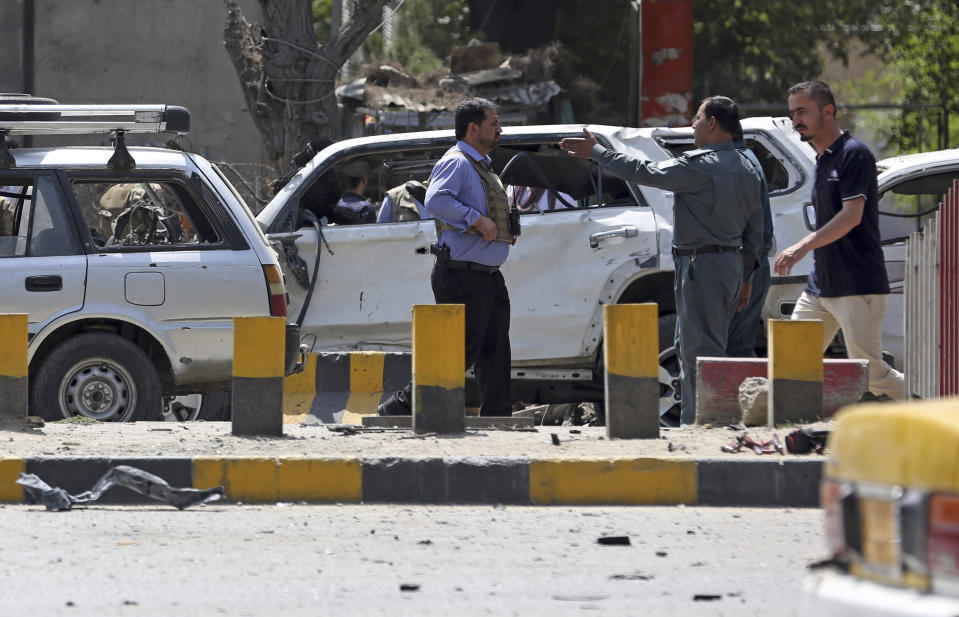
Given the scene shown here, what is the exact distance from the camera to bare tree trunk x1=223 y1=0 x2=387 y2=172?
39.3ft

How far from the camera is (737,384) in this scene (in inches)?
298

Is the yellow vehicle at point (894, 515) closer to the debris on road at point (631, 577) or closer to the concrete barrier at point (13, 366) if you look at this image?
the debris on road at point (631, 577)

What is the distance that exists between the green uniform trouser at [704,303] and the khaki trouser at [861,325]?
0.38 m

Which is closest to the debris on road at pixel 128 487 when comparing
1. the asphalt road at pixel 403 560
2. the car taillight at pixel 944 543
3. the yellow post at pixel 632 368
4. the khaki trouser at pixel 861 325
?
the asphalt road at pixel 403 560

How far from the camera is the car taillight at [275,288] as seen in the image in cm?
838

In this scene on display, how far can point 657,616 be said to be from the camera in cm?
430

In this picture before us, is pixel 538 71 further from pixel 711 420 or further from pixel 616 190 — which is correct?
pixel 711 420

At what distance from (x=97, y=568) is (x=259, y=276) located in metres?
3.61

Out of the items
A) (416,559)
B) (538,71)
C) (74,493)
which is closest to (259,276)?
(74,493)

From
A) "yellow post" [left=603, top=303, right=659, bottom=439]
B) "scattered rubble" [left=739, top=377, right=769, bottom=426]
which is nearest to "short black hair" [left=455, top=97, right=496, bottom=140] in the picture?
"yellow post" [left=603, top=303, right=659, bottom=439]

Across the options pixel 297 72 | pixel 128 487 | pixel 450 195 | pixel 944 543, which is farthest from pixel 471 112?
pixel 944 543

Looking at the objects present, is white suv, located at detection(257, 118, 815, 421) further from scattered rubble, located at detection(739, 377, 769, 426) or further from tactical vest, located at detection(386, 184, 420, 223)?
scattered rubble, located at detection(739, 377, 769, 426)

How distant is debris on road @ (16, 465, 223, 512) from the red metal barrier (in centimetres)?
340

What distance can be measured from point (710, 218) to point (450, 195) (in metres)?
1.36
